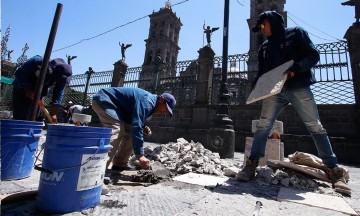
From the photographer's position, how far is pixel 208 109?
8461mm

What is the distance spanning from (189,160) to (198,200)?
5.54 ft

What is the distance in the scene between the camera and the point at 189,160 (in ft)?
12.1

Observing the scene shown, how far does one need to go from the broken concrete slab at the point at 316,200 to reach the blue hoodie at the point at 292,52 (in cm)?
124

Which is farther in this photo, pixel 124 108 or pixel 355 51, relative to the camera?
pixel 355 51

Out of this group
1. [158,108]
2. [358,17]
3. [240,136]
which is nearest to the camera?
[158,108]

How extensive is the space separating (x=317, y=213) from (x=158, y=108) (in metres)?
2.07

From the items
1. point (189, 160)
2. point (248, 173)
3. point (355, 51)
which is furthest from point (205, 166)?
point (355, 51)

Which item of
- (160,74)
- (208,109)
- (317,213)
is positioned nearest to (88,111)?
(160,74)

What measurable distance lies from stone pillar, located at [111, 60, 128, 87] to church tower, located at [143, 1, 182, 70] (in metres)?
40.5

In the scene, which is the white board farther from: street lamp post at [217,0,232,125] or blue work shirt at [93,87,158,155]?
street lamp post at [217,0,232,125]

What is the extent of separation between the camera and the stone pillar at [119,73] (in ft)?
39.0

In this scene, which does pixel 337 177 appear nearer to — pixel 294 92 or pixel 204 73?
pixel 294 92

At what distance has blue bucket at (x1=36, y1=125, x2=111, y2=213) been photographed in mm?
1577

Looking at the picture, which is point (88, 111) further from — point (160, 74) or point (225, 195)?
point (225, 195)
